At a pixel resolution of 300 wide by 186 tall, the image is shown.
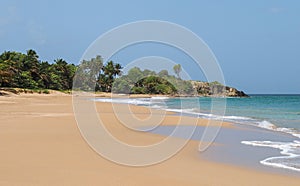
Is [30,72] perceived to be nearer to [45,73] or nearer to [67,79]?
[45,73]

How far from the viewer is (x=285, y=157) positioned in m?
7.26

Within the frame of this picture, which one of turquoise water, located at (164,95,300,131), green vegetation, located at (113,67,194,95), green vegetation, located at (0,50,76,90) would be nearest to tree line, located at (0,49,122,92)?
green vegetation, located at (0,50,76,90)

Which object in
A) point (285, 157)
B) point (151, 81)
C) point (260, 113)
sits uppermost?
point (151, 81)

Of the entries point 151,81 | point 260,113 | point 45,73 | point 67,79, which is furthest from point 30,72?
point 260,113

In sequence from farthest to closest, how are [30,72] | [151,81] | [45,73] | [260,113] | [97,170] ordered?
[45,73]
[30,72]
[151,81]
[260,113]
[97,170]

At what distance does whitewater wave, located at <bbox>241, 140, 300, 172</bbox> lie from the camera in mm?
6383

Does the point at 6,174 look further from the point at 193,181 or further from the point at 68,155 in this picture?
the point at 193,181

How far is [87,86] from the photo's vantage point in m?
80.6

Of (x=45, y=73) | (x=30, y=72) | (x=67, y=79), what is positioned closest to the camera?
(x=30, y=72)

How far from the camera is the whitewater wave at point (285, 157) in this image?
6.38 metres

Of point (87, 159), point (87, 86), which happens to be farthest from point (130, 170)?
point (87, 86)

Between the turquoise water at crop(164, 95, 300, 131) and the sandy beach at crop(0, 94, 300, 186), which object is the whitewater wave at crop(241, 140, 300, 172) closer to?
the sandy beach at crop(0, 94, 300, 186)

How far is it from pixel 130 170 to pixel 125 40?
4274mm

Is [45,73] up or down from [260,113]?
up
